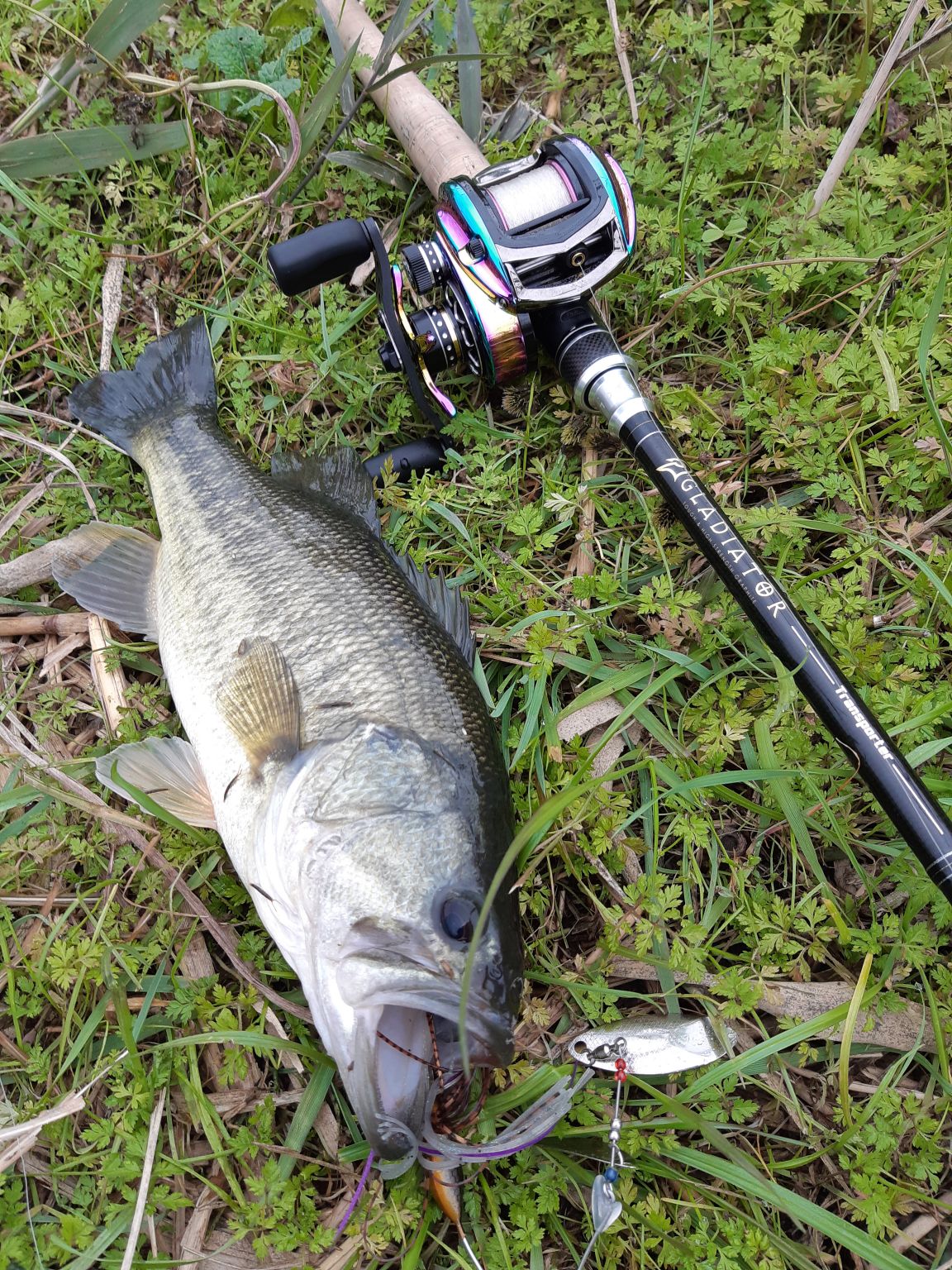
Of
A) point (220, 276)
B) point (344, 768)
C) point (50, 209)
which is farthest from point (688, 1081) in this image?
point (50, 209)

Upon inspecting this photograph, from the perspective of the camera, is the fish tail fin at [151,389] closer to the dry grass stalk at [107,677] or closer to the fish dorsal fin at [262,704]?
the dry grass stalk at [107,677]

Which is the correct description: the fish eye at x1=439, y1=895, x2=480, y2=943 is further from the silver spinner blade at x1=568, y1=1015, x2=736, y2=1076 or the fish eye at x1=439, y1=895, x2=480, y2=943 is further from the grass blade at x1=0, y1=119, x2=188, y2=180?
the grass blade at x1=0, y1=119, x2=188, y2=180

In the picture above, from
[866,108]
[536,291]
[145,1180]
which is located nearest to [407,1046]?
[145,1180]

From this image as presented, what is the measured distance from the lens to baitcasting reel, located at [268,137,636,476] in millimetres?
2598

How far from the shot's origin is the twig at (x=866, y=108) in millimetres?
2564

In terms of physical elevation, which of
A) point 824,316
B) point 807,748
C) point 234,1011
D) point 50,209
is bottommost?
point 807,748

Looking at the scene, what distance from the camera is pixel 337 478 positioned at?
2783 millimetres

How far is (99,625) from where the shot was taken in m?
2.98

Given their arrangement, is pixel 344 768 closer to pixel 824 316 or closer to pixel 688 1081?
pixel 688 1081

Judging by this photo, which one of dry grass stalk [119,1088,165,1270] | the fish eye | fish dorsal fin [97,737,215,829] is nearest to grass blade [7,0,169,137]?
fish dorsal fin [97,737,215,829]

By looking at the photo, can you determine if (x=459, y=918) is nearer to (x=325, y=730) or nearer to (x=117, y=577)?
(x=325, y=730)

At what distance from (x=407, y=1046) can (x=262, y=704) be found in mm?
930

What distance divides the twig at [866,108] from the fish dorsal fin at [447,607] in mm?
2037

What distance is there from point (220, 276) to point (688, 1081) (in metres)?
3.27
